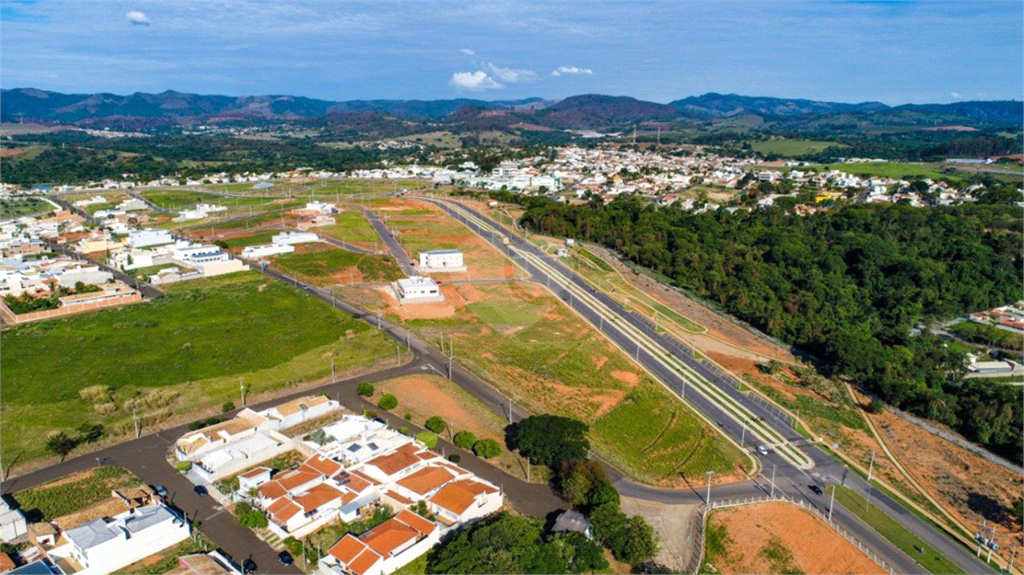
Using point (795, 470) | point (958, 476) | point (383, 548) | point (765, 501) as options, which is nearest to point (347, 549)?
point (383, 548)

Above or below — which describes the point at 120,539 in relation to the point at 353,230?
below

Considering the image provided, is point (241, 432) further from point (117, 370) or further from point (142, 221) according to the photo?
point (142, 221)

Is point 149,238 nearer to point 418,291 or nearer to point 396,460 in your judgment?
point 418,291

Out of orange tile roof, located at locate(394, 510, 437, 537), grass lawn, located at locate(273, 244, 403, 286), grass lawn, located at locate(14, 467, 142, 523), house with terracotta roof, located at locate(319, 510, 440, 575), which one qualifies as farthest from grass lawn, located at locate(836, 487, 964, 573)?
grass lawn, located at locate(273, 244, 403, 286)

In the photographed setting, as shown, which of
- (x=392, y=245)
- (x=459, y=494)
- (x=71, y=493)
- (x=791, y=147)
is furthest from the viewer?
(x=791, y=147)

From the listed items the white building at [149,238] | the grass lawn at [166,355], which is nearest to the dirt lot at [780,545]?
the grass lawn at [166,355]

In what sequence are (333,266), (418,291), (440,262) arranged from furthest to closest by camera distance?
(333,266)
(440,262)
(418,291)
